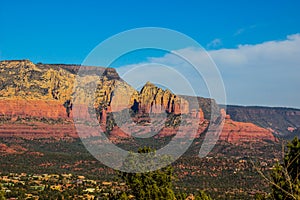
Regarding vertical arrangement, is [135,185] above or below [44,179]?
above

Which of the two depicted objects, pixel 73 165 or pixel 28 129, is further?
pixel 28 129

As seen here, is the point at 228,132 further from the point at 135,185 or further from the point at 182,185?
the point at 135,185

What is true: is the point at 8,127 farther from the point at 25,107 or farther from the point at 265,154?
the point at 265,154

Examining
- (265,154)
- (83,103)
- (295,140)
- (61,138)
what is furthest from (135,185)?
(83,103)

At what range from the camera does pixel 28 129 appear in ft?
563

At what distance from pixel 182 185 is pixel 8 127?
339 feet

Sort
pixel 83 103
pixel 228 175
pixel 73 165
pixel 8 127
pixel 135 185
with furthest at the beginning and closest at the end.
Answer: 1. pixel 83 103
2. pixel 8 127
3. pixel 73 165
4. pixel 228 175
5. pixel 135 185

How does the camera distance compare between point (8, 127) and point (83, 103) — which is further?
point (83, 103)

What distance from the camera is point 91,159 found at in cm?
11781

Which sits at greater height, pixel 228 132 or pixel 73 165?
pixel 228 132

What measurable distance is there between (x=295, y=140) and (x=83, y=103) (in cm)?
16720

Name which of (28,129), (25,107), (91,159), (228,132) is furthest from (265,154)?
(25,107)

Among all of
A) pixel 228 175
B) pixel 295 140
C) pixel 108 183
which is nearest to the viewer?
pixel 295 140

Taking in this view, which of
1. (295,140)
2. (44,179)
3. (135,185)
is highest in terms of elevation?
(295,140)
